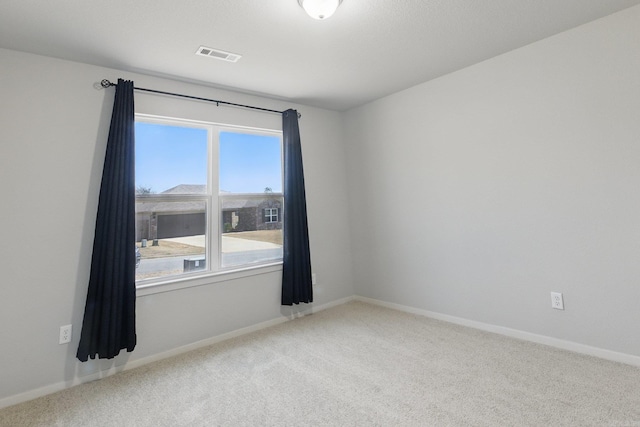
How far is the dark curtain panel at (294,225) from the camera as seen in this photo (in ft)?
10.9

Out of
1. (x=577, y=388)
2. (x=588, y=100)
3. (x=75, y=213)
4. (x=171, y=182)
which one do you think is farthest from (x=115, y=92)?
(x=577, y=388)

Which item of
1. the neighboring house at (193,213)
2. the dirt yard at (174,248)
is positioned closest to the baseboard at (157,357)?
the dirt yard at (174,248)

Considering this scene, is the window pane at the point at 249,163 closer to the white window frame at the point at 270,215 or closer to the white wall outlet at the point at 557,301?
the white window frame at the point at 270,215

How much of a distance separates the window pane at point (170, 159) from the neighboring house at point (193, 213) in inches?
1.6

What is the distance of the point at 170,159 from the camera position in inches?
112

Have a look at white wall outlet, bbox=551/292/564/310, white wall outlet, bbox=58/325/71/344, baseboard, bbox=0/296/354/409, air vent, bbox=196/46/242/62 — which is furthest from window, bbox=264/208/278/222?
white wall outlet, bbox=551/292/564/310

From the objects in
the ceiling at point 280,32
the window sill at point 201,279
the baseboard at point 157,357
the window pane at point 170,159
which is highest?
the ceiling at point 280,32

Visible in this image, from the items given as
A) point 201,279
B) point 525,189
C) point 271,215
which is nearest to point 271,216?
point 271,215

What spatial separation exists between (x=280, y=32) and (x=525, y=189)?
2.38 meters

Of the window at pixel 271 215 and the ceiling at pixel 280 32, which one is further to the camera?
the window at pixel 271 215

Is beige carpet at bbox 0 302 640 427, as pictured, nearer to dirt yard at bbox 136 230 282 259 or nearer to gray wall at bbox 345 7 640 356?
gray wall at bbox 345 7 640 356

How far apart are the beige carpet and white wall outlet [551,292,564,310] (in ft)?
1.11

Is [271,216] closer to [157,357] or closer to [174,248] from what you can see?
[174,248]

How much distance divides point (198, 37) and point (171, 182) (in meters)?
1.31
